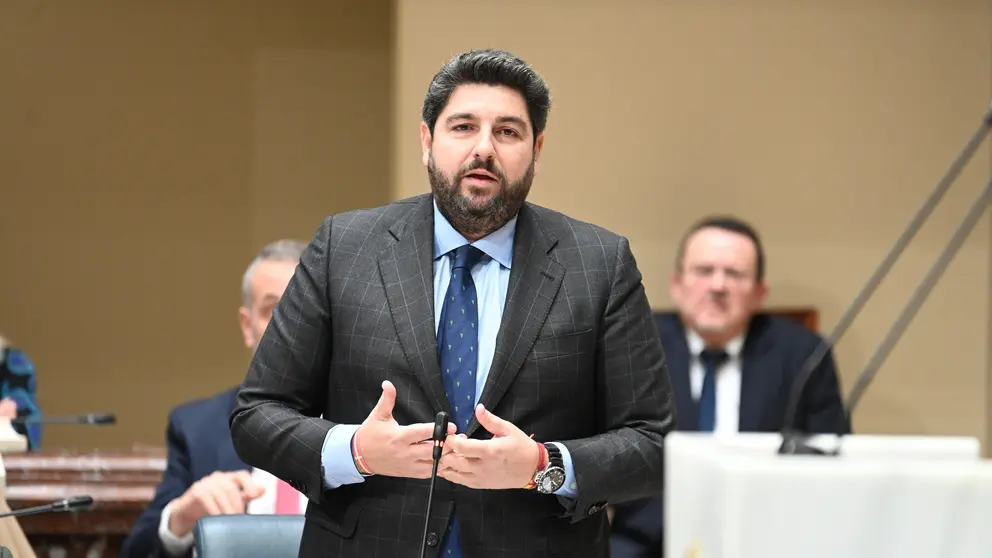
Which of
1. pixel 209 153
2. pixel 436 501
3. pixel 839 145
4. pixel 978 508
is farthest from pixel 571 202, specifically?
pixel 978 508

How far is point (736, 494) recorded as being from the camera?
50.3 inches

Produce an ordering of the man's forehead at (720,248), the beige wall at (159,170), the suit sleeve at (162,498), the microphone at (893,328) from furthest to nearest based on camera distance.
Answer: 1. the beige wall at (159,170)
2. the man's forehead at (720,248)
3. the suit sleeve at (162,498)
4. the microphone at (893,328)

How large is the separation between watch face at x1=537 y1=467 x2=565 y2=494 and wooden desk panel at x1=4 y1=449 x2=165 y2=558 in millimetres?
1892

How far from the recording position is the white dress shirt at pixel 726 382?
370 centimetres

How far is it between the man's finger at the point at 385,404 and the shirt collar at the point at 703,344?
208cm

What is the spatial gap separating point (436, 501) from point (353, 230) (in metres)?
0.44

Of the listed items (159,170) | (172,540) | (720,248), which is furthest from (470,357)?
(159,170)

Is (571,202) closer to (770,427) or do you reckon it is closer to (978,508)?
(770,427)

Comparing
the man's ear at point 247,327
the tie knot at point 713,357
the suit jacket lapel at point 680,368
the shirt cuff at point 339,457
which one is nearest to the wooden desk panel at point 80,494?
the man's ear at point 247,327

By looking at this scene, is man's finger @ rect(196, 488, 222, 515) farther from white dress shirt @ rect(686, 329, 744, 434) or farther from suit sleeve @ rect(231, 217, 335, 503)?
white dress shirt @ rect(686, 329, 744, 434)

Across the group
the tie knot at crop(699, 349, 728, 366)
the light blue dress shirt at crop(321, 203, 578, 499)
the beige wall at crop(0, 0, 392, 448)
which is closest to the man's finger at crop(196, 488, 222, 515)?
the light blue dress shirt at crop(321, 203, 578, 499)

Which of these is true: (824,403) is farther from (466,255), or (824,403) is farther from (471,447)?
(471,447)

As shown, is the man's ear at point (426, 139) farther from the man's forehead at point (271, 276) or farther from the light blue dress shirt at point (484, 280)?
the man's forehead at point (271, 276)

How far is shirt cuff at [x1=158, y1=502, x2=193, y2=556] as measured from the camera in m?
2.88
